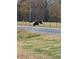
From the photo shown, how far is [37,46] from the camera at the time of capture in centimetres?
212

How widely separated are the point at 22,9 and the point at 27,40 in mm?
377

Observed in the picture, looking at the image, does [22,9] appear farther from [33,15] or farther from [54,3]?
[54,3]

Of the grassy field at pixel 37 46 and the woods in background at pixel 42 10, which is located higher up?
the woods in background at pixel 42 10

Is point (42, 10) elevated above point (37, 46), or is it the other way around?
point (42, 10)

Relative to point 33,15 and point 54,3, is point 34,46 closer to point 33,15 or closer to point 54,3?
point 33,15

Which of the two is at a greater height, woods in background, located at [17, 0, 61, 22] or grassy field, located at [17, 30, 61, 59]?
woods in background, located at [17, 0, 61, 22]

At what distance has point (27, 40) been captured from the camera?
2115 mm

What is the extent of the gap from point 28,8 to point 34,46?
0.46 meters

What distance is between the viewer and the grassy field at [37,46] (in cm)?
210

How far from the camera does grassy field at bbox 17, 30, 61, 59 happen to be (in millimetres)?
2100
